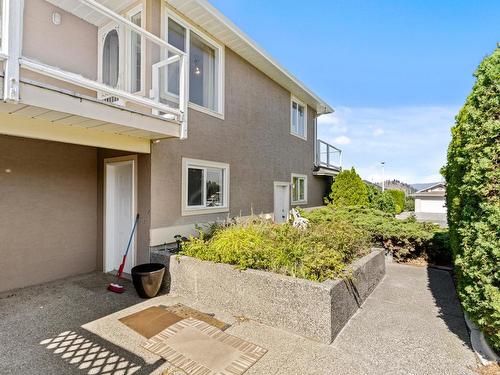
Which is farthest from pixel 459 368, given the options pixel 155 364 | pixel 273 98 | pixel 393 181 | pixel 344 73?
pixel 393 181

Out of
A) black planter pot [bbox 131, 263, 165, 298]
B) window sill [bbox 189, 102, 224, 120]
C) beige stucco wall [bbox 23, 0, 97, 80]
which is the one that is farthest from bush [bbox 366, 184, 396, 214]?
beige stucco wall [bbox 23, 0, 97, 80]

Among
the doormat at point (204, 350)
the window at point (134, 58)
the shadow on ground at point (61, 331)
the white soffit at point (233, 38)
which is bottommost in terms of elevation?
the shadow on ground at point (61, 331)

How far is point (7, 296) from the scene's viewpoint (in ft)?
17.7

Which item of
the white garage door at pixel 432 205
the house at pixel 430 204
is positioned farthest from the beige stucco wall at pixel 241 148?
the white garage door at pixel 432 205

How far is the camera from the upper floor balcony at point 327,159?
14.6 m

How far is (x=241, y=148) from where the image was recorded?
8.80 m

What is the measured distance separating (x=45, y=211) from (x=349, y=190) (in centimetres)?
1139

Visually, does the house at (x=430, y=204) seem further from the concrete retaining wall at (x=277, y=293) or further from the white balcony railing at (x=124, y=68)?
the white balcony railing at (x=124, y=68)

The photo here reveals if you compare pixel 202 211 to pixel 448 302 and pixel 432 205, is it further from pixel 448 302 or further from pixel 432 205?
pixel 432 205

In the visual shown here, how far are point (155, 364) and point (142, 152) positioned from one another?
157 inches

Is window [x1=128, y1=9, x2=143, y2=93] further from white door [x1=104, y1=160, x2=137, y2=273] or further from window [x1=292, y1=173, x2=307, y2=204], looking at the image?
window [x1=292, y1=173, x2=307, y2=204]

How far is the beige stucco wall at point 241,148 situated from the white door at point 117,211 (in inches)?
44.3

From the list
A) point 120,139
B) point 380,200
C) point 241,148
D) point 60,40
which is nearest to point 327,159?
point 380,200

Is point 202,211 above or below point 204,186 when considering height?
below
